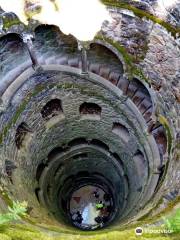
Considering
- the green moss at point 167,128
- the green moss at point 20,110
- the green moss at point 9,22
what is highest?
the green moss at point 9,22

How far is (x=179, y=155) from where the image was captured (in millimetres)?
10391

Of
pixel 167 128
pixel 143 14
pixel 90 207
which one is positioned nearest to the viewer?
pixel 143 14

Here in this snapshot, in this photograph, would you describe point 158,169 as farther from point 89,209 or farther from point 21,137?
point 89,209

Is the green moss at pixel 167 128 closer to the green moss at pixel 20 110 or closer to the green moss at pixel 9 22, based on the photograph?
the green moss at pixel 20 110

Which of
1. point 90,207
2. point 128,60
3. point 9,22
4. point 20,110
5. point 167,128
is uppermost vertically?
point 9,22

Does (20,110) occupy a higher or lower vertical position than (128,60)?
lower

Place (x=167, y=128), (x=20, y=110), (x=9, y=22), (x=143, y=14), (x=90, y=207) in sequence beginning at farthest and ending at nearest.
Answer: (x=90, y=207) < (x=20, y=110) < (x=167, y=128) < (x=9, y=22) < (x=143, y=14)

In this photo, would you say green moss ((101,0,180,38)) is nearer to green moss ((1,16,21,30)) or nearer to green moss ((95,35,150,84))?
green moss ((95,35,150,84))

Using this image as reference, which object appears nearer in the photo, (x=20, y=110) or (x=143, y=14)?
(x=143, y=14)

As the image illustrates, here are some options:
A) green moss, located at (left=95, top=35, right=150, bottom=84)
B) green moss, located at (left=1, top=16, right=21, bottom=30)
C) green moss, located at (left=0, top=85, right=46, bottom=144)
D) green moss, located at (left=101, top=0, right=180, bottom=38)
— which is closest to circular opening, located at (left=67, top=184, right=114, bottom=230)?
green moss, located at (left=0, top=85, right=46, bottom=144)

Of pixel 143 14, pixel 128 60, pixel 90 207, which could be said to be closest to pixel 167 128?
pixel 128 60

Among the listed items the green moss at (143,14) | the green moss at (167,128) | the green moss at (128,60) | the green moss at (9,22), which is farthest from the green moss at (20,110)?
the green moss at (167,128)

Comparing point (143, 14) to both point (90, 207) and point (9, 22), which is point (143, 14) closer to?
point (9, 22)

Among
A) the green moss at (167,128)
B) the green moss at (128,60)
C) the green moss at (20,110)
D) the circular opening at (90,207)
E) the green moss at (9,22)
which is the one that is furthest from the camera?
the circular opening at (90,207)
